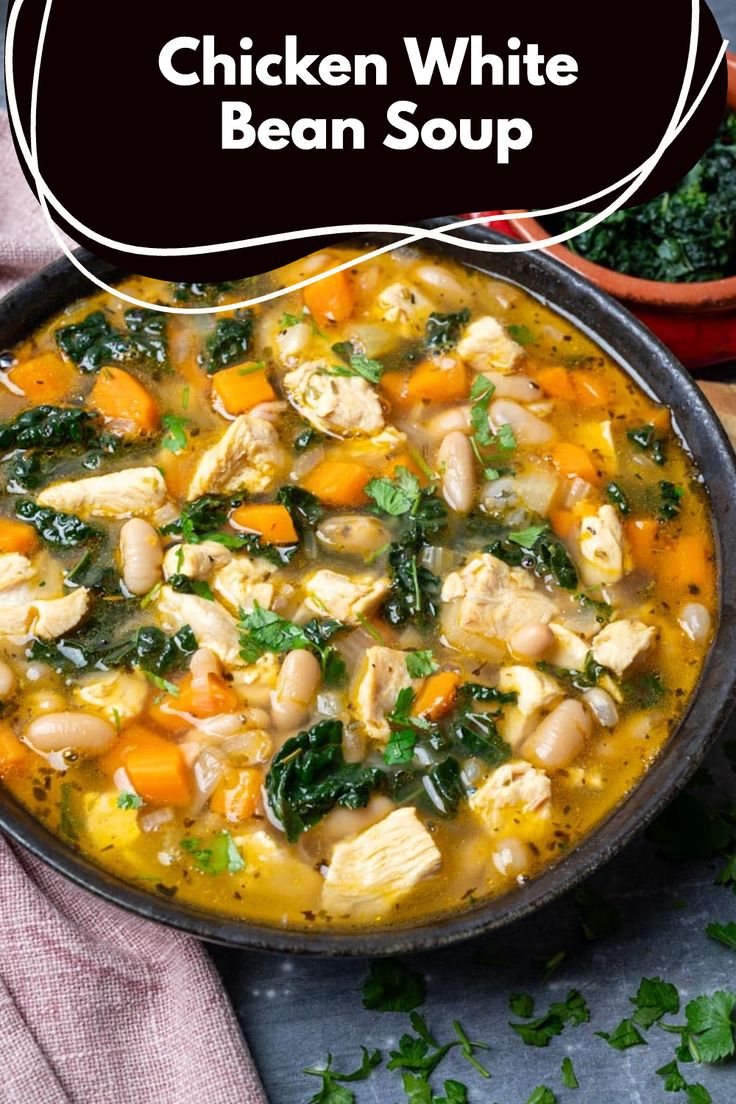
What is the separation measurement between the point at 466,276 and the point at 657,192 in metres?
1.28

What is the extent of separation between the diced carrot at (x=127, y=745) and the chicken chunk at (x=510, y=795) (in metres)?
1.01

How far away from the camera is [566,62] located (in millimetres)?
5676

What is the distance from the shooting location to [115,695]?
4.04 meters

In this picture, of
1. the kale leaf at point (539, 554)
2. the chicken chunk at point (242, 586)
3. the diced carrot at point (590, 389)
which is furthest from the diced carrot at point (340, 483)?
the diced carrot at point (590, 389)

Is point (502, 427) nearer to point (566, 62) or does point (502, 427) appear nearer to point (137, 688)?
point (137, 688)

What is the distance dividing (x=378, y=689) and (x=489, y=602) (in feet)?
1.61

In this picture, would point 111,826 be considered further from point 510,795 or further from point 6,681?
point 510,795

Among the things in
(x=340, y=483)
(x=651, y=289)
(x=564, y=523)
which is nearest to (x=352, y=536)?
(x=340, y=483)

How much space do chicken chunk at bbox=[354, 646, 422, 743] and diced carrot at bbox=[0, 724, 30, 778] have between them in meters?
1.05

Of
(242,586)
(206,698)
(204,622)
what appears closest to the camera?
(206,698)

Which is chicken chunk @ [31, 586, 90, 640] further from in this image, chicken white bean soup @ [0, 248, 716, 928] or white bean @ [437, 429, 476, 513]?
white bean @ [437, 429, 476, 513]

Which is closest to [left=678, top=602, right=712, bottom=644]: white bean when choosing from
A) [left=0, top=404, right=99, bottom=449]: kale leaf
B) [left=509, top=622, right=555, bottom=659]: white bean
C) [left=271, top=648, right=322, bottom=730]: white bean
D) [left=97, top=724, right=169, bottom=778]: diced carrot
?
[left=509, top=622, right=555, bottom=659]: white bean

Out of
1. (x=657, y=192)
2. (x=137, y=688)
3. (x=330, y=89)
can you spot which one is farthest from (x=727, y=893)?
(x=330, y=89)

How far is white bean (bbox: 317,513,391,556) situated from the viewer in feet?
14.4
